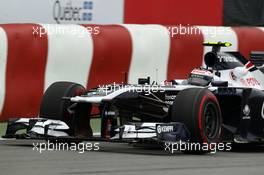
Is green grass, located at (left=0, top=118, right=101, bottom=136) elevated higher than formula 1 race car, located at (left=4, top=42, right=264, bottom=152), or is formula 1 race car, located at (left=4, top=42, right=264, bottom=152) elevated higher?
formula 1 race car, located at (left=4, top=42, right=264, bottom=152)

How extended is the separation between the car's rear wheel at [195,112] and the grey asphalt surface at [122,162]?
182 mm

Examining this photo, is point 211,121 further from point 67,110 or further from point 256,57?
point 256,57

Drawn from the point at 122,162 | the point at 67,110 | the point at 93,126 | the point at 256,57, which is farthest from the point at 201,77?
the point at 93,126

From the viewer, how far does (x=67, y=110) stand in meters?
10.3

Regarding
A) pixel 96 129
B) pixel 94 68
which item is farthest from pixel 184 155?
pixel 94 68

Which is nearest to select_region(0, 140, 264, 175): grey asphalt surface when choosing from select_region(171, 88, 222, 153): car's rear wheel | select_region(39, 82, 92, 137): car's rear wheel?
select_region(171, 88, 222, 153): car's rear wheel

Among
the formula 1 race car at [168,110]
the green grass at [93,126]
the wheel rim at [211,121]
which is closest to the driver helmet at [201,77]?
the formula 1 race car at [168,110]

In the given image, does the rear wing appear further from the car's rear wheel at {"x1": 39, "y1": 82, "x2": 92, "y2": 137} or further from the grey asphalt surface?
the car's rear wheel at {"x1": 39, "y1": 82, "x2": 92, "y2": 137}

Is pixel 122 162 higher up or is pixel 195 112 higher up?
pixel 195 112

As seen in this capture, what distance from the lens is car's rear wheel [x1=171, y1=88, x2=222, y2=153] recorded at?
957 cm

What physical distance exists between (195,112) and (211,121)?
0.45m

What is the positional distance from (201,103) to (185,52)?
4416 millimetres

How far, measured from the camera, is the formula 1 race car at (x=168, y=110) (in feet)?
31.4

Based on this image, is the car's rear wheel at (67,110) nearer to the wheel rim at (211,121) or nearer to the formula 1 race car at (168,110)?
the formula 1 race car at (168,110)
